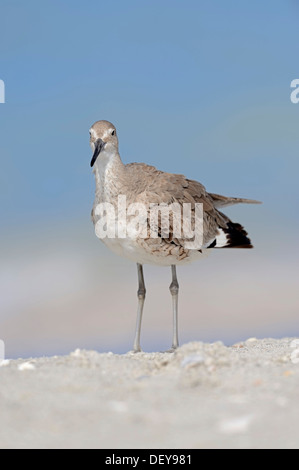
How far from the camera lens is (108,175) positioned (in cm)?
875

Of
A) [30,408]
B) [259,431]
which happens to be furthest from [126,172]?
[259,431]

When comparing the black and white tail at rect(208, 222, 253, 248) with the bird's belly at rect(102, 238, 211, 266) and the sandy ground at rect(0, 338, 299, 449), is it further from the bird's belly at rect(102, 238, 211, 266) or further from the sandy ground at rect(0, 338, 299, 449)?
the sandy ground at rect(0, 338, 299, 449)

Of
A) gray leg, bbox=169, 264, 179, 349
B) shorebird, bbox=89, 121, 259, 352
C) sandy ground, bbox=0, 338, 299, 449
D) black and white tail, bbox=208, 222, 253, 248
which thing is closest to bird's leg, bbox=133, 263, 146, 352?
shorebird, bbox=89, 121, 259, 352

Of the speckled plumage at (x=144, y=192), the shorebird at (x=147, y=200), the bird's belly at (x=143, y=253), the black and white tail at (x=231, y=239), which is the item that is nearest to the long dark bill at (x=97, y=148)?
the shorebird at (x=147, y=200)

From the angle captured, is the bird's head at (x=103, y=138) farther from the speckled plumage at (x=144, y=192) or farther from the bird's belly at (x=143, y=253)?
the bird's belly at (x=143, y=253)

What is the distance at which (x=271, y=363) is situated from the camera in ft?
21.7

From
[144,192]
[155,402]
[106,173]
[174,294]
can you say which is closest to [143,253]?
[144,192]

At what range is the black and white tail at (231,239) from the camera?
365 inches

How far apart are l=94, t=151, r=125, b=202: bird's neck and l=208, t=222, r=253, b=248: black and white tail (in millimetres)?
1640

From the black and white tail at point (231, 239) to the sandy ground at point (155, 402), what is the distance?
2681 mm

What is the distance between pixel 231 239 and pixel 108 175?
2138 millimetres
